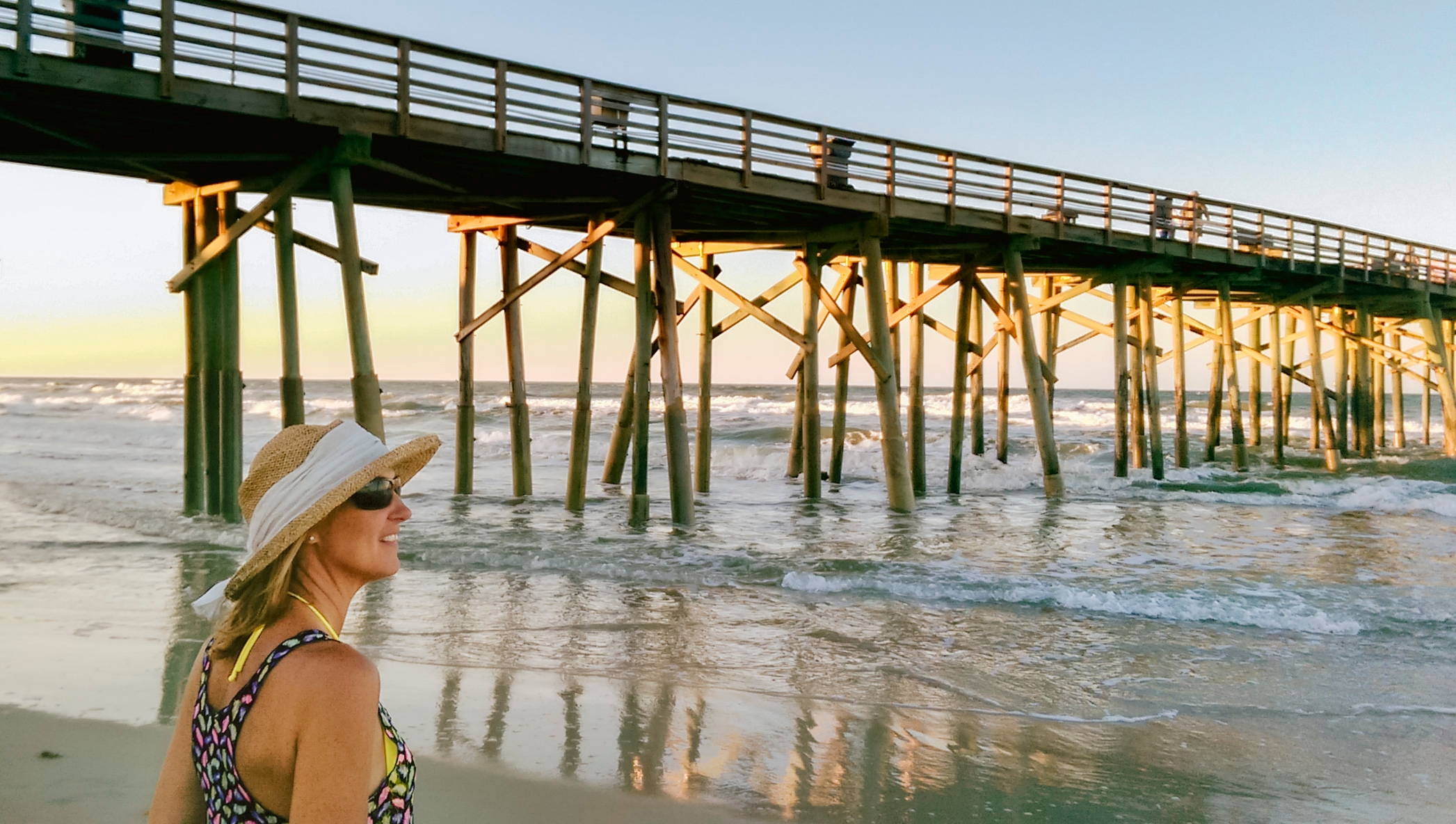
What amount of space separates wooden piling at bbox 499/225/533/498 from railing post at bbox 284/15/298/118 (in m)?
4.09

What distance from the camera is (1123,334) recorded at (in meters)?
15.6

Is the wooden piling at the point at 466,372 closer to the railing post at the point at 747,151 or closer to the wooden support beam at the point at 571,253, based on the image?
the wooden support beam at the point at 571,253

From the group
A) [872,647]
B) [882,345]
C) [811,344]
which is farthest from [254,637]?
[811,344]

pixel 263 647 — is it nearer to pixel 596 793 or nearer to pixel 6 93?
pixel 596 793

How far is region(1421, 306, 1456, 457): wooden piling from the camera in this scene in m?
22.8

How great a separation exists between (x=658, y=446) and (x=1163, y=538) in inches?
628

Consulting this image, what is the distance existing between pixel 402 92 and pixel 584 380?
3.83 metres

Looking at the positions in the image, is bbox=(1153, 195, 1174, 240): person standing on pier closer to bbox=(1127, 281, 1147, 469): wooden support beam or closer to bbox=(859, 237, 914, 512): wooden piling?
bbox=(1127, 281, 1147, 469): wooden support beam

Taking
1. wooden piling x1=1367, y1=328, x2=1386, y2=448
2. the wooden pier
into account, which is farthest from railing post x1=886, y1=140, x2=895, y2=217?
wooden piling x1=1367, y1=328, x2=1386, y2=448

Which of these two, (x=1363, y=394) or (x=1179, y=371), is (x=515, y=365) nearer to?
(x=1179, y=371)

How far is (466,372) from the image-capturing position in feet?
41.9

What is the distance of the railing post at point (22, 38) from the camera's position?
6.89m

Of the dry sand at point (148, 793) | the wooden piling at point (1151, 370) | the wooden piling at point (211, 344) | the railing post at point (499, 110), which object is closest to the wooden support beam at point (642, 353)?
the railing post at point (499, 110)

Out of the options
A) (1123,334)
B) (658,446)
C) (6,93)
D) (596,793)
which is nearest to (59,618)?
(6,93)
